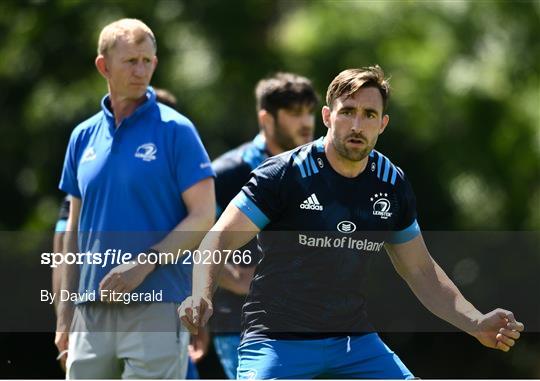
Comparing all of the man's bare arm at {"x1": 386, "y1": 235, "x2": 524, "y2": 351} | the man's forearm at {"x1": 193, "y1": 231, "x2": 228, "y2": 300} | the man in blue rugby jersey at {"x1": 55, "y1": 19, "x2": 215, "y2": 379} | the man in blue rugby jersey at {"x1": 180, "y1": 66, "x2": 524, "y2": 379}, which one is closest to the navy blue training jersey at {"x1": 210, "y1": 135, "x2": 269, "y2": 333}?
the man in blue rugby jersey at {"x1": 55, "y1": 19, "x2": 215, "y2": 379}

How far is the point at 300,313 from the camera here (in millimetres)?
5680

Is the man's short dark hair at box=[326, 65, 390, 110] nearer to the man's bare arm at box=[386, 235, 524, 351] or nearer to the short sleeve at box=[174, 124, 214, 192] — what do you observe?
the man's bare arm at box=[386, 235, 524, 351]

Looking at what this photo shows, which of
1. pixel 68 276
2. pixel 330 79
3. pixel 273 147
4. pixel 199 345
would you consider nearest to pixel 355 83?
pixel 68 276

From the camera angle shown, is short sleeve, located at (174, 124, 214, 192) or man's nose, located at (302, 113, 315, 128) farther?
man's nose, located at (302, 113, 315, 128)

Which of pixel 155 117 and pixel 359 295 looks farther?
pixel 155 117

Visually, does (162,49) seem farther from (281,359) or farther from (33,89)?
(281,359)

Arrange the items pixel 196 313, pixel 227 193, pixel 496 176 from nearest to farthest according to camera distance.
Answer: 1. pixel 196 313
2. pixel 227 193
3. pixel 496 176

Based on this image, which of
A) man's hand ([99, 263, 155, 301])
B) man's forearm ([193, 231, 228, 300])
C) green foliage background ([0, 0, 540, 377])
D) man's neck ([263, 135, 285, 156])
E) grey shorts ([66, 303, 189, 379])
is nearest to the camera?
man's forearm ([193, 231, 228, 300])

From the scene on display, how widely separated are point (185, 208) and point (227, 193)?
1152 mm

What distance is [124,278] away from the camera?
6355 mm

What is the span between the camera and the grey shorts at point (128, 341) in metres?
6.48

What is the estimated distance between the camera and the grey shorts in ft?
21.3

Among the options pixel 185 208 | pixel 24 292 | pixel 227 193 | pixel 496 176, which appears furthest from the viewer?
pixel 496 176

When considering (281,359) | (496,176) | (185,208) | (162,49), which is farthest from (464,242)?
(281,359)
